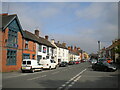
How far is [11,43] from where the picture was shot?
25.5 m

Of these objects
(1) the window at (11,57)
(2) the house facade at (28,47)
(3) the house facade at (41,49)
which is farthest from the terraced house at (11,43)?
(3) the house facade at (41,49)

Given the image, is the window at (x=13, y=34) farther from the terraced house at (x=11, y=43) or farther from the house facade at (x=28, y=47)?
the house facade at (x=28, y=47)

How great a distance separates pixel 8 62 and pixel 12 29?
5.49 metres

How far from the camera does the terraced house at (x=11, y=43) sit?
23.4 m

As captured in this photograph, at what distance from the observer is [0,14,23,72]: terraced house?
23.4 m

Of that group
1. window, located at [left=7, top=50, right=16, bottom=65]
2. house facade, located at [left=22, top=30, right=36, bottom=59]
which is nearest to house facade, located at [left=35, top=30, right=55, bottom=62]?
house facade, located at [left=22, top=30, right=36, bottom=59]

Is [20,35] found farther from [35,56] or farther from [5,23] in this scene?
[35,56]

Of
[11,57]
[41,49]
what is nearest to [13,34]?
[11,57]

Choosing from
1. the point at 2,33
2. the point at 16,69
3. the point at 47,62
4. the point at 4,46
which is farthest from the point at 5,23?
the point at 47,62

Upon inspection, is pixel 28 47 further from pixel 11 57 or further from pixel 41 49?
pixel 41 49

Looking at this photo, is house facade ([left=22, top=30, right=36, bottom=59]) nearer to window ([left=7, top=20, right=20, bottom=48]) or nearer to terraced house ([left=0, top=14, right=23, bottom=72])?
terraced house ([left=0, top=14, right=23, bottom=72])

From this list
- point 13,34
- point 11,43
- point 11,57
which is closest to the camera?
point 11,43

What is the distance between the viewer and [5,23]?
956 inches

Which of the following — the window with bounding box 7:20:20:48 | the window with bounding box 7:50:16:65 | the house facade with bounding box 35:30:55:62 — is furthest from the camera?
the house facade with bounding box 35:30:55:62
